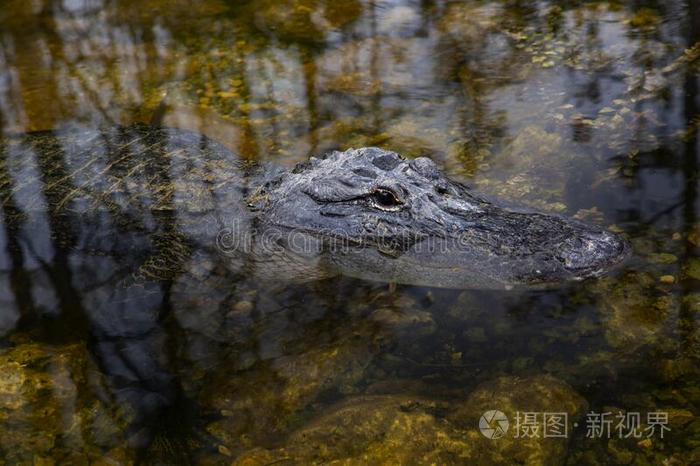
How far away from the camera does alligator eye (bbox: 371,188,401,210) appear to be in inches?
143

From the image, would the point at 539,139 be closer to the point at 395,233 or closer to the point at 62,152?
the point at 395,233

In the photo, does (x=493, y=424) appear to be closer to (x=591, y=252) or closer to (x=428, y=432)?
(x=428, y=432)

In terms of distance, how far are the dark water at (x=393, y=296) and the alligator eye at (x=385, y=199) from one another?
478 mm

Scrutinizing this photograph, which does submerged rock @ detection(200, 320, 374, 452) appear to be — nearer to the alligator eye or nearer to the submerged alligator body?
the submerged alligator body

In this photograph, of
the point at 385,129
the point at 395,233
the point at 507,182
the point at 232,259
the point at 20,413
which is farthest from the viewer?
the point at 385,129

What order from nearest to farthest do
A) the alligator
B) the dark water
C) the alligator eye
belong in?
the dark water → the alligator → the alligator eye

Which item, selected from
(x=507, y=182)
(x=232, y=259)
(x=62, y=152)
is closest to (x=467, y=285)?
(x=507, y=182)

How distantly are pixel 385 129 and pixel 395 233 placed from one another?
1.67 metres

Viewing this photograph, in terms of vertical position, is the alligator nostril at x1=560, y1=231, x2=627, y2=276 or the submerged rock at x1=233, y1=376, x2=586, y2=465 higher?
the alligator nostril at x1=560, y1=231, x2=627, y2=276

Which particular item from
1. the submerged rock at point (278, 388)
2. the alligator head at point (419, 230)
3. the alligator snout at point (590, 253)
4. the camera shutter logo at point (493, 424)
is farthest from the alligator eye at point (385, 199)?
the camera shutter logo at point (493, 424)

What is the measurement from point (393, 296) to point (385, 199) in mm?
591

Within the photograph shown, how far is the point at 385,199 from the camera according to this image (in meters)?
3.66

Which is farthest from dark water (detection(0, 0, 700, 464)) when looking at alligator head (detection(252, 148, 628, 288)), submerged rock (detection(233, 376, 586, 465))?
alligator head (detection(252, 148, 628, 288))

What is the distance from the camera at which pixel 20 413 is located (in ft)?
Answer: 9.46
